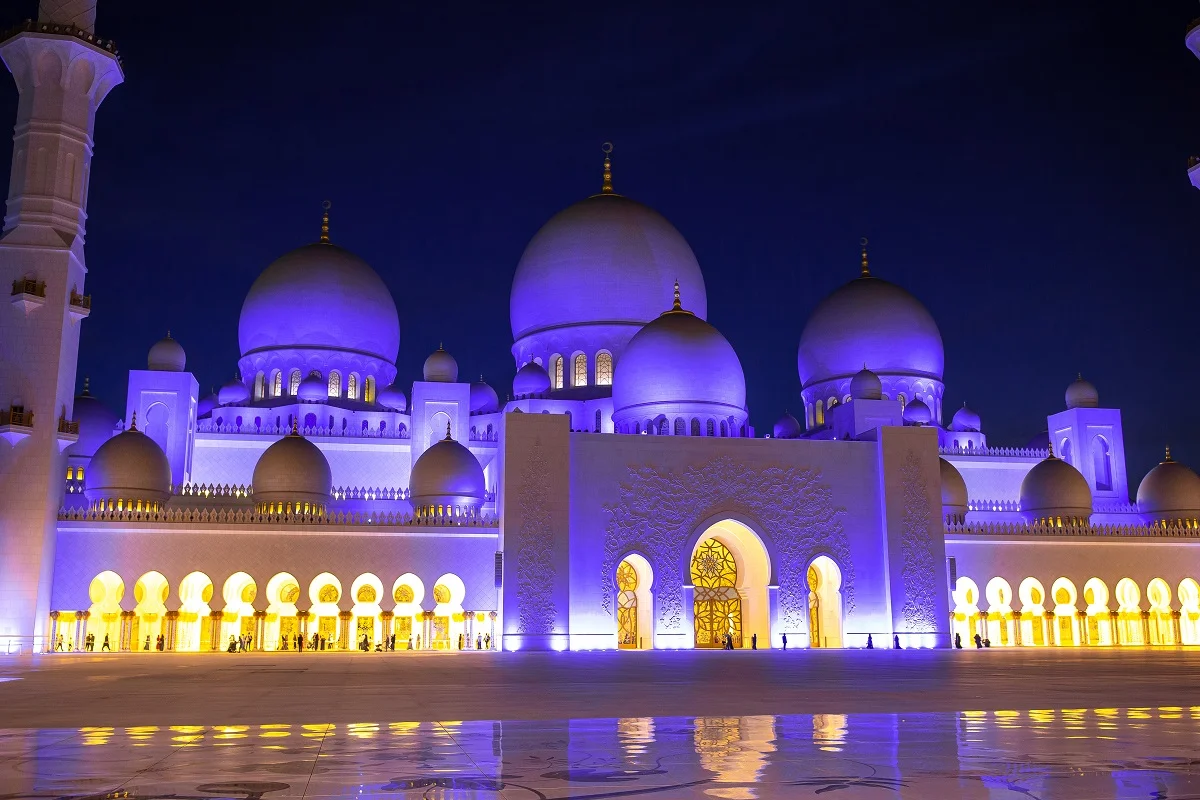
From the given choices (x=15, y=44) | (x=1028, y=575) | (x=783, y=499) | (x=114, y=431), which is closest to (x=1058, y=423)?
(x=1028, y=575)

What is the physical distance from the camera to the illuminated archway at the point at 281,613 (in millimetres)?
20625

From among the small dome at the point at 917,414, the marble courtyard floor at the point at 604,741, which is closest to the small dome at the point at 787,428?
the small dome at the point at 917,414

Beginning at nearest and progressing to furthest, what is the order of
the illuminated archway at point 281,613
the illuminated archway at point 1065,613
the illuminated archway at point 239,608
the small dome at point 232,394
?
the illuminated archway at point 239,608 < the illuminated archway at point 281,613 < the illuminated archway at point 1065,613 < the small dome at point 232,394

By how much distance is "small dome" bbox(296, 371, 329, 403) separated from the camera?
2691 centimetres

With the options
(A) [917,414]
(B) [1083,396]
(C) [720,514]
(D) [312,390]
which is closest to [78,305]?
(D) [312,390]

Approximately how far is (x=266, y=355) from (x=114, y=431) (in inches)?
161

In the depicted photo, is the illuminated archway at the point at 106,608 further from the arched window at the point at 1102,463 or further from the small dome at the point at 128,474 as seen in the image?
the arched window at the point at 1102,463

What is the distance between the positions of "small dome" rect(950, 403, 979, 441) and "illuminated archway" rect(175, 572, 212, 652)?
65.3 ft

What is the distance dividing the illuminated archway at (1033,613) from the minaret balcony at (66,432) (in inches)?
765

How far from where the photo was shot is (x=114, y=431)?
25859 millimetres

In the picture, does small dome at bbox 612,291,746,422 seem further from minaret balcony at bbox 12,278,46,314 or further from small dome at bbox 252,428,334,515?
minaret balcony at bbox 12,278,46,314

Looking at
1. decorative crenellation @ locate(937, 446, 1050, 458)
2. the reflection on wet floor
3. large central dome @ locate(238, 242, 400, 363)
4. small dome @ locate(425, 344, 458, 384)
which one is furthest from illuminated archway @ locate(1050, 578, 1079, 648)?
the reflection on wet floor

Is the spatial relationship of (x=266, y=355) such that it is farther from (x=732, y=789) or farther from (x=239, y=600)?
(x=732, y=789)

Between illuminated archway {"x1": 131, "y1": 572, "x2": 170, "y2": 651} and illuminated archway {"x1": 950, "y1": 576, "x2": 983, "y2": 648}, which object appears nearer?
illuminated archway {"x1": 131, "y1": 572, "x2": 170, "y2": 651}
